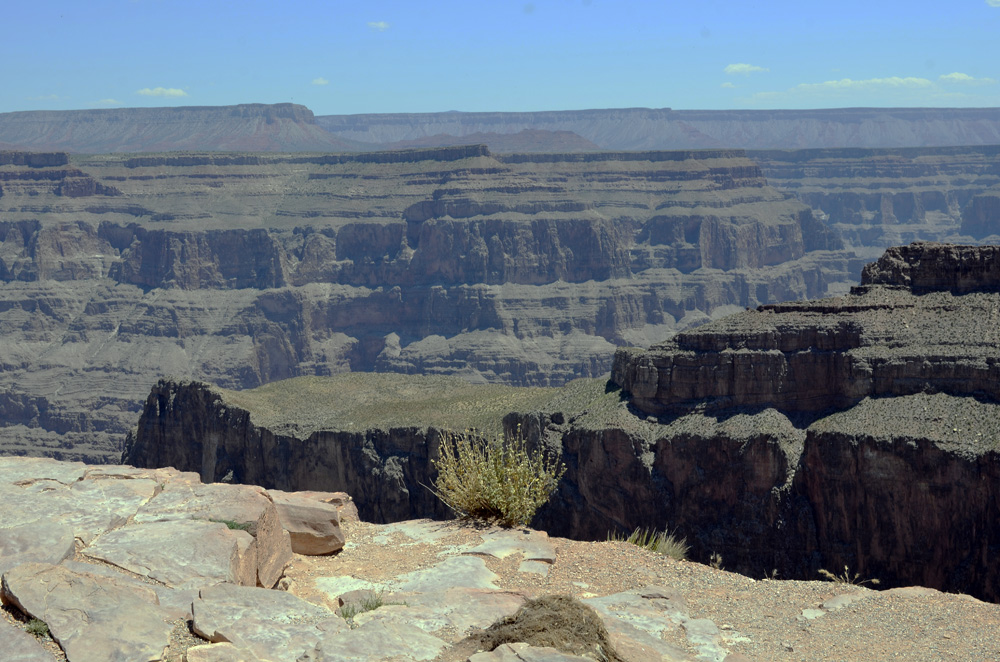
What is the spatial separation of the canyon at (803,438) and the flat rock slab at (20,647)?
99.8ft

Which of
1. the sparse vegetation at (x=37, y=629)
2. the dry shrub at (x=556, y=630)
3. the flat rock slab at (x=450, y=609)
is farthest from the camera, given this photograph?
the flat rock slab at (x=450, y=609)

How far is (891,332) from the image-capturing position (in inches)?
1736

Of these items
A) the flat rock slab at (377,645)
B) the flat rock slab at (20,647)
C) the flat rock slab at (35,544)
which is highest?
the flat rock slab at (35,544)

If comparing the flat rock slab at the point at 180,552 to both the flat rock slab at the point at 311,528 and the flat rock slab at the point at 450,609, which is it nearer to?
the flat rock slab at the point at 450,609

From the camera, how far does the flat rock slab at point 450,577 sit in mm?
14125

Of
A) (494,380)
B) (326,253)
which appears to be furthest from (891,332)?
(326,253)

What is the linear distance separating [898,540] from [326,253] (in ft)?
463

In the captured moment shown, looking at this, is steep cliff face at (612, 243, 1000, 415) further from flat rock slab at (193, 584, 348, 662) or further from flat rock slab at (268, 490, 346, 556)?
flat rock slab at (193, 584, 348, 662)

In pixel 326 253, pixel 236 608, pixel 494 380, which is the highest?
pixel 236 608

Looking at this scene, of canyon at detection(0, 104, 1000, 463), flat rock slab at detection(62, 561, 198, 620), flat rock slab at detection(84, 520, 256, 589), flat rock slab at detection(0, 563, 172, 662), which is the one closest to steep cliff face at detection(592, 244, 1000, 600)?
flat rock slab at detection(84, 520, 256, 589)

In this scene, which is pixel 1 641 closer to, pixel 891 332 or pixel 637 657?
pixel 637 657

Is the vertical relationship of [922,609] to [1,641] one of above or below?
below

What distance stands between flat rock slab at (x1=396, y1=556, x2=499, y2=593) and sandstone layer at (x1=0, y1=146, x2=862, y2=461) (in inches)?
5034

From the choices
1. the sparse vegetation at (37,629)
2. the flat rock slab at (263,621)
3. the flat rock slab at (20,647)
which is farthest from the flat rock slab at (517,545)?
the flat rock slab at (20,647)
